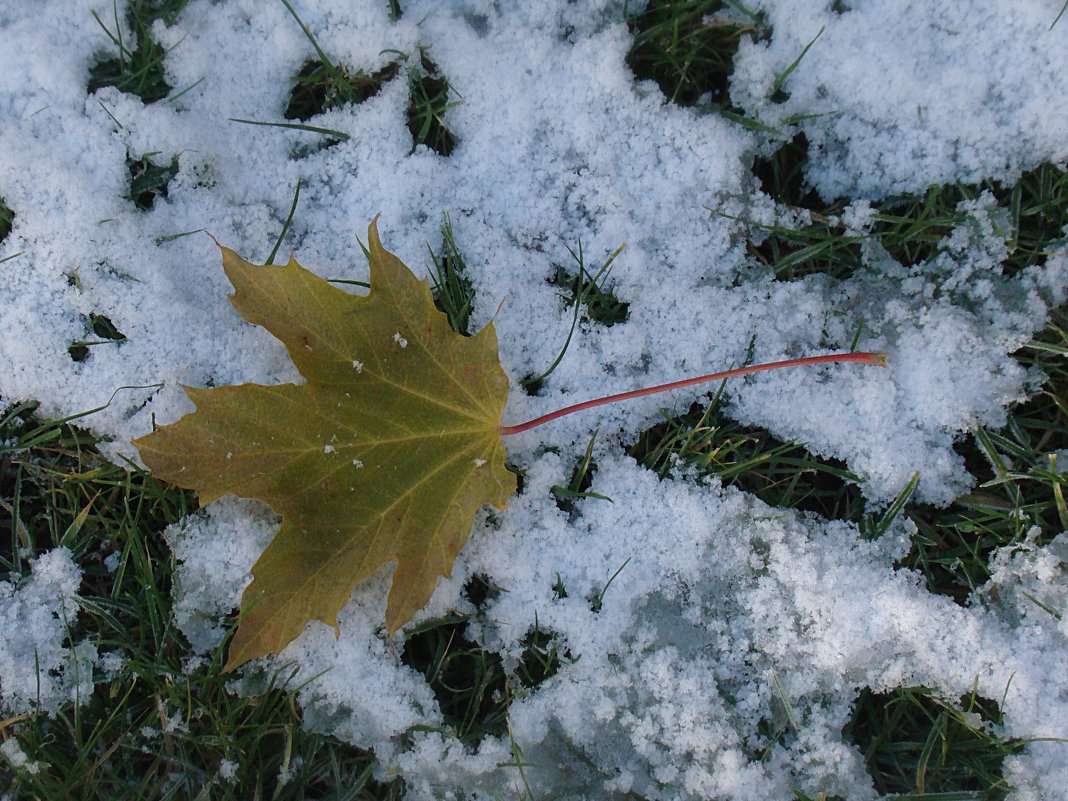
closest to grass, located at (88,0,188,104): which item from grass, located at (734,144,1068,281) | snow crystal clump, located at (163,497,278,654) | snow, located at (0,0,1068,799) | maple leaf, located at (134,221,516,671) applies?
snow, located at (0,0,1068,799)

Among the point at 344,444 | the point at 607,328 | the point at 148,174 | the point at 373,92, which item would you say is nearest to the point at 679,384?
the point at 607,328

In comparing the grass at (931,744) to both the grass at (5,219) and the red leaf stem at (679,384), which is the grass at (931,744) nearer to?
the red leaf stem at (679,384)

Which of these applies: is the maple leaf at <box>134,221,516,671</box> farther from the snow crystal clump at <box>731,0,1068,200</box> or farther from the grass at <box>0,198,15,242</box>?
the snow crystal clump at <box>731,0,1068,200</box>

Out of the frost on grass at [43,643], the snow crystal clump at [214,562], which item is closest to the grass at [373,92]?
the snow crystal clump at [214,562]

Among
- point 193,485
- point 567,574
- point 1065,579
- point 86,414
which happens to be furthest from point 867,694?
point 86,414

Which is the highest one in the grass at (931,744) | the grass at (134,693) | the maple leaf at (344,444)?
the maple leaf at (344,444)

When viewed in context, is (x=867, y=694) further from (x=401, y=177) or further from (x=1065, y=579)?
(x=401, y=177)
